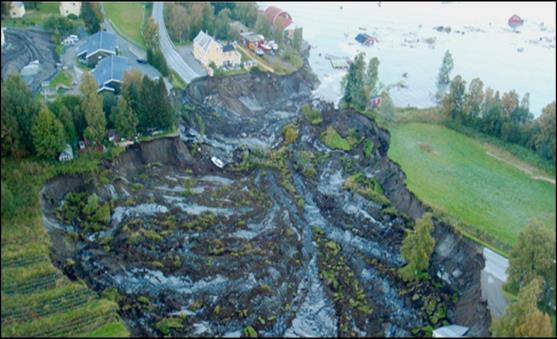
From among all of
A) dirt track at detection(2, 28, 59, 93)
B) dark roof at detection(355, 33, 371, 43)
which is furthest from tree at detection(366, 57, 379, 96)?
dirt track at detection(2, 28, 59, 93)

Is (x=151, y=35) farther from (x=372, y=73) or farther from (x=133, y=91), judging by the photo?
(x=372, y=73)

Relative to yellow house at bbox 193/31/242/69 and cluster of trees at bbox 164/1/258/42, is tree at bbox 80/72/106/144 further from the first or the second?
cluster of trees at bbox 164/1/258/42

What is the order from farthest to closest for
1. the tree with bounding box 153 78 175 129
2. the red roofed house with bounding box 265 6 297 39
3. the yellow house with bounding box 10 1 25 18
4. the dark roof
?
the dark roof
the red roofed house with bounding box 265 6 297 39
the yellow house with bounding box 10 1 25 18
the tree with bounding box 153 78 175 129

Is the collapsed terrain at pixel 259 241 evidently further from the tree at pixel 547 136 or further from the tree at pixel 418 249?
the tree at pixel 547 136

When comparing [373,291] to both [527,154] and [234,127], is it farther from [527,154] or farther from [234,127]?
[234,127]

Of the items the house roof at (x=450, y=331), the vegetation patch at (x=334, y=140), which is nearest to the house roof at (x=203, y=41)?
the vegetation patch at (x=334, y=140)

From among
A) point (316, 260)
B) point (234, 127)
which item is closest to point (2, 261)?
point (316, 260)
